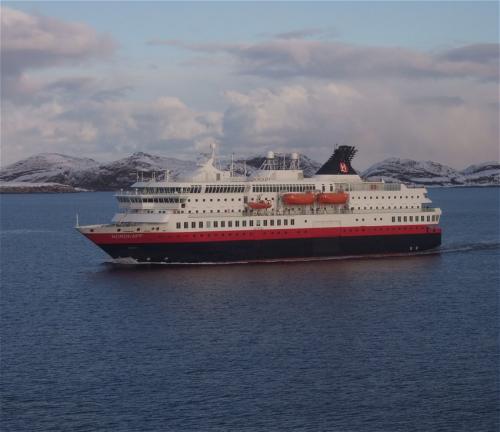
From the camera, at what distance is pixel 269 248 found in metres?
72.2

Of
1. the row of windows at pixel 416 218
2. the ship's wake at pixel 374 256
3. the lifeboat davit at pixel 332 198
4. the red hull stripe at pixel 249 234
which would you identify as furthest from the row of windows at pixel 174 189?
the row of windows at pixel 416 218

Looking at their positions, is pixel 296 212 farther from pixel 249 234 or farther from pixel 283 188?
pixel 249 234

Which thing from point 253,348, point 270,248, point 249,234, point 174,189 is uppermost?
point 174,189

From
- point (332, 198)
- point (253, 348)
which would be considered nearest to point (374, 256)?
point (332, 198)

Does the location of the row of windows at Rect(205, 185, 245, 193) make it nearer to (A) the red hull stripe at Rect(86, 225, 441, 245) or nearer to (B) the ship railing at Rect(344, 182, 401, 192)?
(A) the red hull stripe at Rect(86, 225, 441, 245)

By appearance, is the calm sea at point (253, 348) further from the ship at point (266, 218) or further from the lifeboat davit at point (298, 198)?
the lifeboat davit at point (298, 198)

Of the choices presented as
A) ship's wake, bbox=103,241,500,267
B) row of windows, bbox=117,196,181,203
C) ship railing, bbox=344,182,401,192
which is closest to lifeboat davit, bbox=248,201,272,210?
ship's wake, bbox=103,241,500,267

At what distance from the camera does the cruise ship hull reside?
69.2m

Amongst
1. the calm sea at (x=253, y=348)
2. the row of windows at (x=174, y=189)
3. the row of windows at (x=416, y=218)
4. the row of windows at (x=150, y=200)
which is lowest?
the calm sea at (x=253, y=348)

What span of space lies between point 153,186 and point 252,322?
991 inches

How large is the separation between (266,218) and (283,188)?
184 inches

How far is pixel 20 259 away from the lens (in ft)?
268

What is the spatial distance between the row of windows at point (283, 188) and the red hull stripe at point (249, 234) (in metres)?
4.17

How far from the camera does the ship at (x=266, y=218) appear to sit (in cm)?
6931
